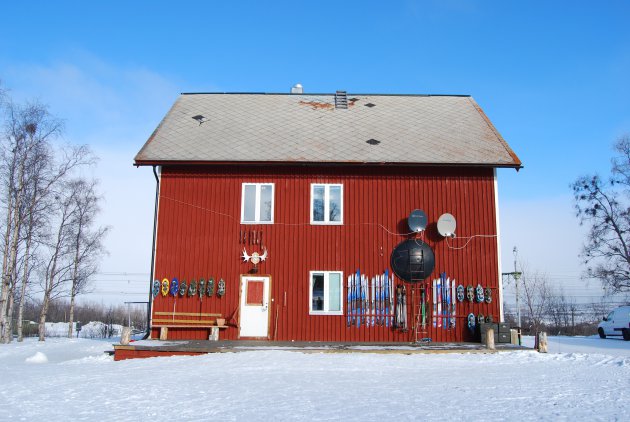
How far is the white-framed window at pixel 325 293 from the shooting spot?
15523 mm

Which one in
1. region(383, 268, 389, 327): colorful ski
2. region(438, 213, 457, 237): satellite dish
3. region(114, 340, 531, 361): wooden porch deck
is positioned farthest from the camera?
region(438, 213, 457, 237): satellite dish

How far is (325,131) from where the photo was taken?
58.8 ft

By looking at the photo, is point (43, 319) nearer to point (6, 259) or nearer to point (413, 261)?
point (6, 259)

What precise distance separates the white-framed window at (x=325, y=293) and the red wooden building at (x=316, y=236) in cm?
3

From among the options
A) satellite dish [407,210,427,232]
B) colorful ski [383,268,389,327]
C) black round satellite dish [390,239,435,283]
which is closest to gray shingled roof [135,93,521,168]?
satellite dish [407,210,427,232]

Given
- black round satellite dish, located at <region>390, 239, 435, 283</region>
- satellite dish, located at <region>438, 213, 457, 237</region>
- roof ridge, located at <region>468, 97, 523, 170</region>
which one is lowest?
black round satellite dish, located at <region>390, 239, 435, 283</region>

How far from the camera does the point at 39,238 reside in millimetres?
22812

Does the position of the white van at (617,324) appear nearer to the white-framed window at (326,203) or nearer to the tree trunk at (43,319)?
the white-framed window at (326,203)

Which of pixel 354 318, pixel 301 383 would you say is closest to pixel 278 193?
pixel 354 318

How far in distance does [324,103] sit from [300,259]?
719cm

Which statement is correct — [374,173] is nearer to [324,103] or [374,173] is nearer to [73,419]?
[324,103]

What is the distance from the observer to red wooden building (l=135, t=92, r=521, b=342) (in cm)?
1552

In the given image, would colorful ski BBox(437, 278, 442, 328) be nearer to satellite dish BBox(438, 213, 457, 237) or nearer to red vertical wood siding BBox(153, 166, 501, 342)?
red vertical wood siding BBox(153, 166, 501, 342)

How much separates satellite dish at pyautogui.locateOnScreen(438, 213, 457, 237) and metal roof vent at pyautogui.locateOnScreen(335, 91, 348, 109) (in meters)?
6.43
